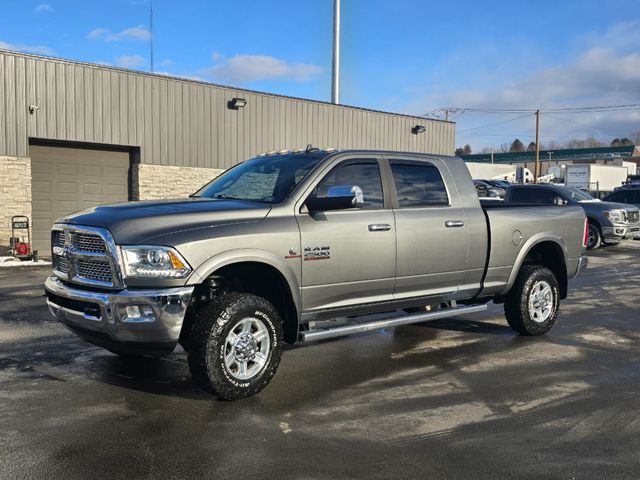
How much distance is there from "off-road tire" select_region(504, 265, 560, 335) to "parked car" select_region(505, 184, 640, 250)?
11.2 metres

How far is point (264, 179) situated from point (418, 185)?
5.30 ft

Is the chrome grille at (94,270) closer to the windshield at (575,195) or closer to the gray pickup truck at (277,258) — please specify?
the gray pickup truck at (277,258)

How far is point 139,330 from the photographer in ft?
14.9

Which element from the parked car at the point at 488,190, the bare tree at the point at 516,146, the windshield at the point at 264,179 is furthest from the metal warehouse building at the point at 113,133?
the bare tree at the point at 516,146

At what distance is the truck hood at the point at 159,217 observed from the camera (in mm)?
4590

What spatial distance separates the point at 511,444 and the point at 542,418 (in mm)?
633

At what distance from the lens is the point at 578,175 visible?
195ft

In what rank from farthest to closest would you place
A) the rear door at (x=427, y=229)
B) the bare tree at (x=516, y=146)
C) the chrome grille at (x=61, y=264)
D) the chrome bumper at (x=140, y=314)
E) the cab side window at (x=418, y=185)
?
the bare tree at (x=516, y=146) → the cab side window at (x=418, y=185) → the rear door at (x=427, y=229) → the chrome grille at (x=61, y=264) → the chrome bumper at (x=140, y=314)

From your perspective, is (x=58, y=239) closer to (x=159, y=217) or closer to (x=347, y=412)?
(x=159, y=217)

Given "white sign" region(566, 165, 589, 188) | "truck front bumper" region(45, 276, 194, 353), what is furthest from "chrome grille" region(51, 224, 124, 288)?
"white sign" region(566, 165, 589, 188)

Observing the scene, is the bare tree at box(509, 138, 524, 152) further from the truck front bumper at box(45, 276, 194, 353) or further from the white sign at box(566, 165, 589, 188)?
the truck front bumper at box(45, 276, 194, 353)

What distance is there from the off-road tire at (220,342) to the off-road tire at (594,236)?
16054 mm

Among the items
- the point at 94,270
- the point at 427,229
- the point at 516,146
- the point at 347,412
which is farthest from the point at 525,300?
the point at 516,146

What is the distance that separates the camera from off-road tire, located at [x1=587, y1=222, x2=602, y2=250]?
728 inches
